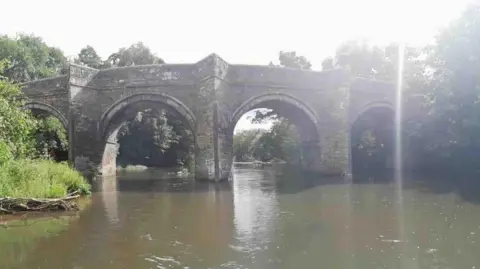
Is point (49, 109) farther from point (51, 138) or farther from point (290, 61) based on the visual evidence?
point (290, 61)

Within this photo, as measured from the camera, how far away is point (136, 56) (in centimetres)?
3934

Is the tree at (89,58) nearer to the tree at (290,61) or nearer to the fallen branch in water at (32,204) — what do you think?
the tree at (290,61)

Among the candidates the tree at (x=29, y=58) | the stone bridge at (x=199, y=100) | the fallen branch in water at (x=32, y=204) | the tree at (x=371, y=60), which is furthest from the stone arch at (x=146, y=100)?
the tree at (x=371, y=60)

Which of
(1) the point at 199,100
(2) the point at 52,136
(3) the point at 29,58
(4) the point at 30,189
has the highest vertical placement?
(3) the point at 29,58

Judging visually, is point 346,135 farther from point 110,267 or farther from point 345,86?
point 110,267

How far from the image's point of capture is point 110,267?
642 centimetres

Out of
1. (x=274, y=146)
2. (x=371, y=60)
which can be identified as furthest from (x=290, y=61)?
(x=274, y=146)

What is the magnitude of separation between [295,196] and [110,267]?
9.23m

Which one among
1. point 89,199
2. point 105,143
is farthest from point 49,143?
point 89,199

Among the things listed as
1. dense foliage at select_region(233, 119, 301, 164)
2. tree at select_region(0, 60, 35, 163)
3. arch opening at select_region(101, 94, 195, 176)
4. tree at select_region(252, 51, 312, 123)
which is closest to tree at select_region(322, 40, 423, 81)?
tree at select_region(252, 51, 312, 123)

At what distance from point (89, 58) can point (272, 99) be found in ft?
93.1

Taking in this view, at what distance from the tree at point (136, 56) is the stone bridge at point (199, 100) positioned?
16.3 metres

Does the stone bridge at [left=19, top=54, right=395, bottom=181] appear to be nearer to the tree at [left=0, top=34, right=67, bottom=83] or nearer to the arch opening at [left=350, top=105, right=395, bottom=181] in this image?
the arch opening at [left=350, top=105, right=395, bottom=181]

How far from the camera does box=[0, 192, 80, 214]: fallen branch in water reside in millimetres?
10531
